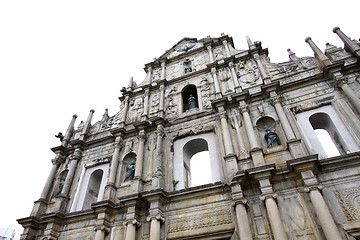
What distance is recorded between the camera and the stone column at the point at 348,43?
9606 mm

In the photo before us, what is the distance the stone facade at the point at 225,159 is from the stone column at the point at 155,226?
3cm

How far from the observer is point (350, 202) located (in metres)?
6.46

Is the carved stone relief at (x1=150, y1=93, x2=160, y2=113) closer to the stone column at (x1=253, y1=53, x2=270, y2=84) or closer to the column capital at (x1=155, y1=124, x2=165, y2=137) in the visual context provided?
the column capital at (x1=155, y1=124, x2=165, y2=137)

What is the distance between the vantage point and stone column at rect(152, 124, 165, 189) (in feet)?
29.3

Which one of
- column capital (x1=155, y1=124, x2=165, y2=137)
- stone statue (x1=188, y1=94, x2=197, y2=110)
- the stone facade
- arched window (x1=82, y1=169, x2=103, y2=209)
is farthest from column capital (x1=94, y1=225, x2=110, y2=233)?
stone statue (x1=188, y1=94, x2=197, y2=110)

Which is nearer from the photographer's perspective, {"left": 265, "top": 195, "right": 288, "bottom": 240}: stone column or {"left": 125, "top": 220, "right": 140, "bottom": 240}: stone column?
{"left": 265, "top": 195, "right": 288, "bottom": 240}: stone column

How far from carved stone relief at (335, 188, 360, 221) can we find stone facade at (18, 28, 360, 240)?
0.08ft

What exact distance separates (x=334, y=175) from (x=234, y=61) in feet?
24.3

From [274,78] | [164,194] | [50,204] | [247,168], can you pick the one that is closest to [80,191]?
[50,204]

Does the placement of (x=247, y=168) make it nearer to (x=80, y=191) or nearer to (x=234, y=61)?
(x=234, y=61)

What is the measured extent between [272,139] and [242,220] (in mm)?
3189

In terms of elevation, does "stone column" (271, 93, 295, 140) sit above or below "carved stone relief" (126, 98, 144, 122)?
below

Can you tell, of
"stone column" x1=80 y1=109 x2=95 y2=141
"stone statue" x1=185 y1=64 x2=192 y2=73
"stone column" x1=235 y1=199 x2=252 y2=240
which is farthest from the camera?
"stone statue" x1=185 y1=64 x2=192 y2=73

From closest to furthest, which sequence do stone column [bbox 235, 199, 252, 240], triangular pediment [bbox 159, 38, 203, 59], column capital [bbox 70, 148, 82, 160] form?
stone column [bbox 235, 199, 252, 240] → column capital [bbox 70, 148, 82, 160] → triangular pediment [bbox 159, 38, 203, 59]
